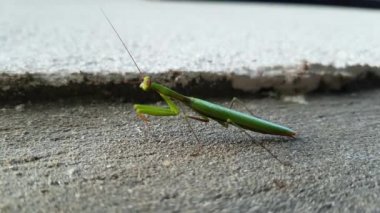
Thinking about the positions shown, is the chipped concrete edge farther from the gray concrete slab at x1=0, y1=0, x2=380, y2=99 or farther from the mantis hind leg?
the mantis hind leg

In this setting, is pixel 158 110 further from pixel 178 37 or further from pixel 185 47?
pixel 178 37

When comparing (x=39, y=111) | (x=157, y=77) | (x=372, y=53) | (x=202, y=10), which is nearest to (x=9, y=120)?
(x=39, y=111)

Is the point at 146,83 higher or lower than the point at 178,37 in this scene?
higher

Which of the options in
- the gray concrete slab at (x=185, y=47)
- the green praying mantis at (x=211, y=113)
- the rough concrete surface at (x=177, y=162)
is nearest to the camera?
the rough concrete surface at (x=177, y=162)

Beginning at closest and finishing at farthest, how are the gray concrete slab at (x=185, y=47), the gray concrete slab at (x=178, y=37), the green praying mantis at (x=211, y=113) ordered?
the green praying mantis at (x=211, y=113) < the gray concrete slab at (x=185, y=47) < the gray concrete slab at (x=178, y=37)

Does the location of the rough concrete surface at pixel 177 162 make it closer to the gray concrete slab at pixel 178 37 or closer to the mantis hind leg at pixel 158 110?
the mantis hind leg at pixel 158 110

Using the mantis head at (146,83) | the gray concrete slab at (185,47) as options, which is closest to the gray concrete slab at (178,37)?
the gray concrete slab at (185,47)

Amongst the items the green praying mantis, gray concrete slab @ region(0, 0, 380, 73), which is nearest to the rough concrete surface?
the green praying mantis

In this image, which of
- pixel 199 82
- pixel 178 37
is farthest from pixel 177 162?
pixel 178 37
